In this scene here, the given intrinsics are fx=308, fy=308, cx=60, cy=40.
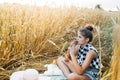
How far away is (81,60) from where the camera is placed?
231 cm

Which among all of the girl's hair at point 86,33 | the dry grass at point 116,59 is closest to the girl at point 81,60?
the girl's hair at point 86,33

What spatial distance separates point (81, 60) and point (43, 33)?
14.0 inches

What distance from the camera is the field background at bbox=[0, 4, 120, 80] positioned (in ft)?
7.56

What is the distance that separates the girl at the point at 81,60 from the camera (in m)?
2.29

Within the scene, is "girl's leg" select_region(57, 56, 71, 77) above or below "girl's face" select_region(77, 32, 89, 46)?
below

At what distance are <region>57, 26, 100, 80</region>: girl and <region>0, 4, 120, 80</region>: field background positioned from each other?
6 cm

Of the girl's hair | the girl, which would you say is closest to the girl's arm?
the girl

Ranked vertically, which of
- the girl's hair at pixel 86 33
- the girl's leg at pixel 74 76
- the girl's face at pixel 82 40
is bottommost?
the girl's leg at pixel 74 76

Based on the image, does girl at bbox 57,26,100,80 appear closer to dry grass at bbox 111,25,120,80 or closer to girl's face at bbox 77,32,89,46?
girl's face at bbox 77,32,89,46

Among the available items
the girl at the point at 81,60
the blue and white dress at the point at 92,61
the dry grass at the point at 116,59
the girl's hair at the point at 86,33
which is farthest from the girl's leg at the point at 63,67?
the dry grass at the point at 116,59

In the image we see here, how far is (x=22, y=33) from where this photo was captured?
7.64 feet

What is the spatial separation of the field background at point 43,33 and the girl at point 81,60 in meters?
0.06

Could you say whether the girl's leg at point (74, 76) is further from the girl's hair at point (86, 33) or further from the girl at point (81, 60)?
the girl's hair at point (86, 33)

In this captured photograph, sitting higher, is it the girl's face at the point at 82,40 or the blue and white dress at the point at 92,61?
the girl's face at the point at 82,40
